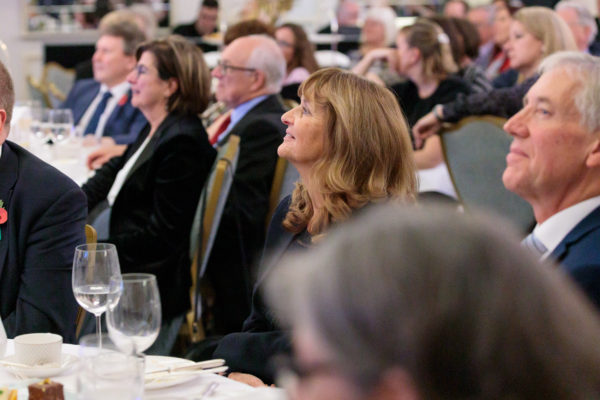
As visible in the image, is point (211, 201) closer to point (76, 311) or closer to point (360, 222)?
point (76, 311)

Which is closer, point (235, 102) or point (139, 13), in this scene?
point (235, 102)

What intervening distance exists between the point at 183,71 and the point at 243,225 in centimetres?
81

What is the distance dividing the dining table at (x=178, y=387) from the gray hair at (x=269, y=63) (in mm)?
2928

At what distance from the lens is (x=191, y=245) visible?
3.56m

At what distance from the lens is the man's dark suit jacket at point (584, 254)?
184 cm

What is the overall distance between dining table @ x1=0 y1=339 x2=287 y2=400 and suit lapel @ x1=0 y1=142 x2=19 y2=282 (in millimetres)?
556

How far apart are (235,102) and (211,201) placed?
4.28 ft

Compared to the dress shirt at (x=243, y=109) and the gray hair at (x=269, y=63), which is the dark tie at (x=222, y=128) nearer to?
the dress shirt at (x=243, y=109)

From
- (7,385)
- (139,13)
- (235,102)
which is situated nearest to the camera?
(7,385)

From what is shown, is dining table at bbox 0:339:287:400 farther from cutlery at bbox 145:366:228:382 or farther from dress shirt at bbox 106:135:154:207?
dress shirt at bbox 106:135:154:207

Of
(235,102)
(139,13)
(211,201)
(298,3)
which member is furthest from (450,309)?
(298,3)

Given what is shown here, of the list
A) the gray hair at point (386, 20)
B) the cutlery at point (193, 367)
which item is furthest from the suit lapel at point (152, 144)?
the gray hair at point (386, 20)

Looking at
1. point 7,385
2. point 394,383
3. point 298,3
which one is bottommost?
point 298,3

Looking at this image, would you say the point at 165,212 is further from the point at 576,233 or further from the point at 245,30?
the point at 245,30
